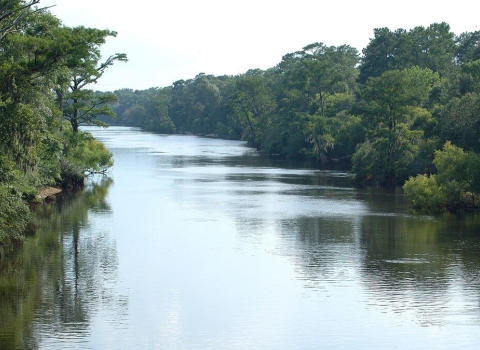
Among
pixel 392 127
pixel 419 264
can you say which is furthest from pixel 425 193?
pixel 419 264

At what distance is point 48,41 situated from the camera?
29.4m

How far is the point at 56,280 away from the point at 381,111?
123 feet

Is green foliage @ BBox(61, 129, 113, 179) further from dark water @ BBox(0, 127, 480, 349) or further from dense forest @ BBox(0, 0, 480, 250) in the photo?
dark water @ BBox(0, 127, 480, 349)

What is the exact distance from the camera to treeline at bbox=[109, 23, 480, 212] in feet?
162

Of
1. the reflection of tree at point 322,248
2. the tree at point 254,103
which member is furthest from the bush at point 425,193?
the tree at point 254,103

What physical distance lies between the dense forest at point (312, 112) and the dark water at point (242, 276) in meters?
2.90

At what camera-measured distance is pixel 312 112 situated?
90688 millimetres

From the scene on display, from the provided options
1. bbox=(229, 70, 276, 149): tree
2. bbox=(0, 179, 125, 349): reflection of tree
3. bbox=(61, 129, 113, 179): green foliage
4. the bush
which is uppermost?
bbox=(229, 70, 276, 149): tree

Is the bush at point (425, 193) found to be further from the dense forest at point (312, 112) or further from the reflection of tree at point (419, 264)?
the reflection of tree at point (419, 264)

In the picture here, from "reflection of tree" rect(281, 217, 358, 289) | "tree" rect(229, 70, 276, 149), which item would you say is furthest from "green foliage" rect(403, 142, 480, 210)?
"tree" rect(229, 70, 276, 149)

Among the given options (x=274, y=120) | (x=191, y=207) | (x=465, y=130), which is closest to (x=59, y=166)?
(x=191, y=207)

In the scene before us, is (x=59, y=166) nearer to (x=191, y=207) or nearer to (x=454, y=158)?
(x=191, y=207)

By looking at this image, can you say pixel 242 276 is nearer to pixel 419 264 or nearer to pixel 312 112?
pixel 419 264

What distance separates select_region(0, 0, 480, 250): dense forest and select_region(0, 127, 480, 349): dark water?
290 centimetres
